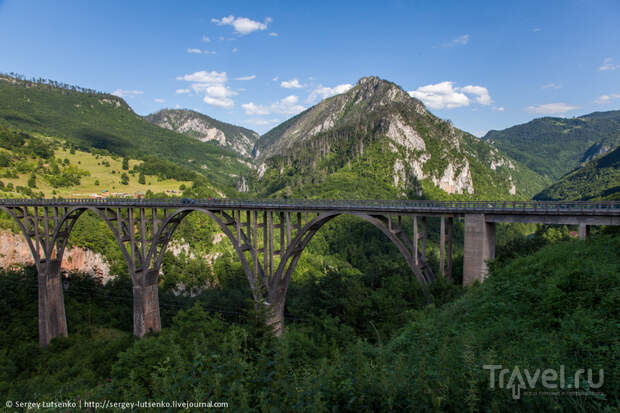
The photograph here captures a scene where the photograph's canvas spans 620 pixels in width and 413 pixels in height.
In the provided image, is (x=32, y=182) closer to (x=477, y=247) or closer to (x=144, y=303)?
(x=144, y=303)

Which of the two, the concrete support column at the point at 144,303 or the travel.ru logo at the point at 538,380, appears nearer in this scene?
the travel.ru logo at the point at 538,380

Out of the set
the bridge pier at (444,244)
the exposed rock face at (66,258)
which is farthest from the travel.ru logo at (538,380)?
the exposed rock face at (66,258)

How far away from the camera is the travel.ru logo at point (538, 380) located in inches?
216

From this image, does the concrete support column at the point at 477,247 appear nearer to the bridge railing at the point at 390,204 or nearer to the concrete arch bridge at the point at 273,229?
the concrete arch bridge at the point at 273,229

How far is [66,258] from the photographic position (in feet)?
200

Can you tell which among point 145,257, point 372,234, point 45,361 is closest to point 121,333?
point 45,361

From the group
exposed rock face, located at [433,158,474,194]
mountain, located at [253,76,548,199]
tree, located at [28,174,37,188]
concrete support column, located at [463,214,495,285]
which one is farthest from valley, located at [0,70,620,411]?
mountain, located at [253,76,548,199]

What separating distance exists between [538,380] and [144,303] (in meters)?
35.2

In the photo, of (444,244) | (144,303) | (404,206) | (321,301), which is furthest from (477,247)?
(144,303)

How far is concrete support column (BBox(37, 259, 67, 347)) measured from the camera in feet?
123

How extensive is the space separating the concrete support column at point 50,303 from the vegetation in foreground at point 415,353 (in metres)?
8.04

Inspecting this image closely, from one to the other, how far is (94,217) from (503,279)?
79654 mm

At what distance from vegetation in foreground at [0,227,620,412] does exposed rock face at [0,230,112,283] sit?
32362 mm

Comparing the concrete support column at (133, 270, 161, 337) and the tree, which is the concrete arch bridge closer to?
the concrete support column at (133, 270, 161, 337)
